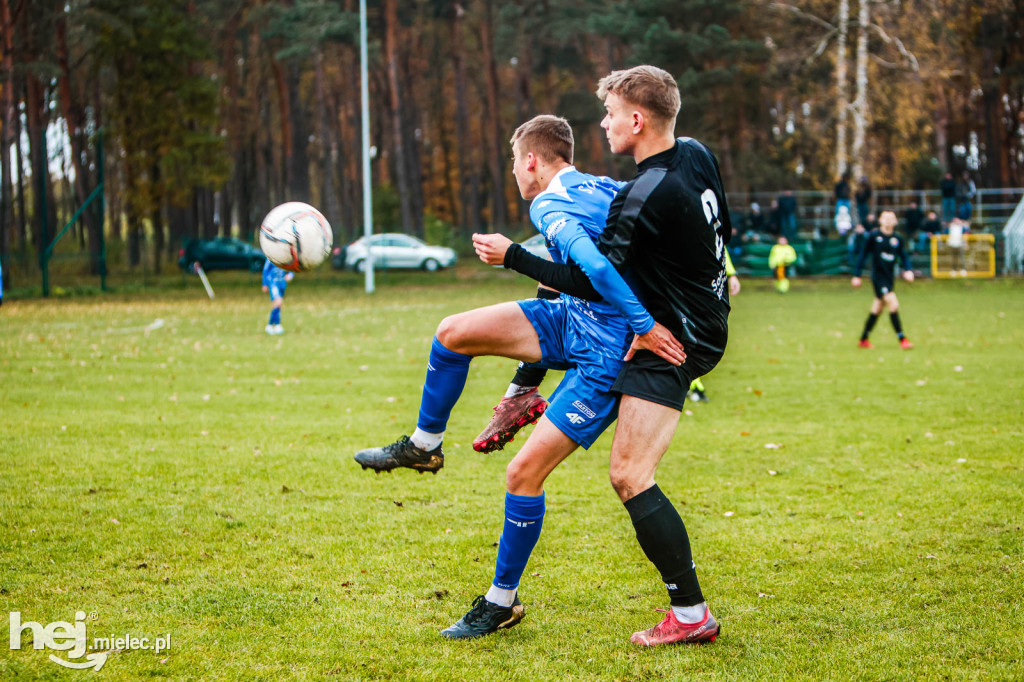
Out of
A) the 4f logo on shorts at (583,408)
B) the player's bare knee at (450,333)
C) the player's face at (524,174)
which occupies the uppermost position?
the player's face at (524,174)

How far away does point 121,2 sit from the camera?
34.2m

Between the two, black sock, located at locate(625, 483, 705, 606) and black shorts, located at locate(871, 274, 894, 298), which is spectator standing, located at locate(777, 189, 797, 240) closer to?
black shorts, located at locate(871, 274, 894, 298)

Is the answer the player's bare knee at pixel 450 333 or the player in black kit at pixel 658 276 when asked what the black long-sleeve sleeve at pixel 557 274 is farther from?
the player's bare knee at pixel 450 333

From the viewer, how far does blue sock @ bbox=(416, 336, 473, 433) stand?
180 inches

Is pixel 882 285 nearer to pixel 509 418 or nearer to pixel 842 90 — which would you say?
pixel 509 418

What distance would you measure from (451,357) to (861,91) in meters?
33.2

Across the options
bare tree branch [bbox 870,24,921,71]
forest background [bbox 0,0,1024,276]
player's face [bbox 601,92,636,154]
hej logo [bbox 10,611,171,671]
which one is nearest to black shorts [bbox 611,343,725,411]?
player's face [bbox 601,92,636,154]

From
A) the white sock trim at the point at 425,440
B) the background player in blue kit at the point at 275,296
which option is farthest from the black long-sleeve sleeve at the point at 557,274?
the background player in blue kit at the point at 275,296

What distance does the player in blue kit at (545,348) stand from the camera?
4.06 meters

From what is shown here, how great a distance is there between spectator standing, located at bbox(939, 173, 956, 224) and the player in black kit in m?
32.6

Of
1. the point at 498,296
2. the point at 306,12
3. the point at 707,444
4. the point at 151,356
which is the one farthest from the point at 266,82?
the point at 707,444

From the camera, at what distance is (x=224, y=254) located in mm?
39625

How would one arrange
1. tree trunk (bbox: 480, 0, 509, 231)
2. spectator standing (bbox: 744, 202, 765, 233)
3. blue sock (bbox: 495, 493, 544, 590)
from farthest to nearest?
tree trunk (bbox: 480, 0, 509, 231)
spectator standing (bbox: 744, 202, 765, 233)
blue sock (bbox: 495, 493, 544, 590)

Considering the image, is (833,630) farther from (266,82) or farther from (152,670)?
(266,82)
